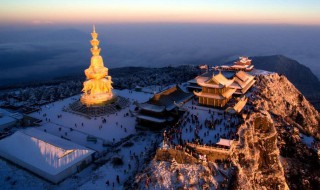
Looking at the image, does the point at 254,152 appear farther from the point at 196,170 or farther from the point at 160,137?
the point at 160,137

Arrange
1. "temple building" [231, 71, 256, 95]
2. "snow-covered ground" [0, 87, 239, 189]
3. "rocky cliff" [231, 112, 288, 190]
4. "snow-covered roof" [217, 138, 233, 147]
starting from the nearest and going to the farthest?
"snow-covered roof" [217, 138, 233, 147] < "snow-covered ground" [0, 87, 239, 189] < "rocky cliff" [231, 112, 288, 190] < "temple building" [231, 71, 256, 95]

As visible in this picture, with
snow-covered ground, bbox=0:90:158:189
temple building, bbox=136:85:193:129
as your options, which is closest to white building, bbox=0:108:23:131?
snow-covered ground, bbox=0:90:158:189

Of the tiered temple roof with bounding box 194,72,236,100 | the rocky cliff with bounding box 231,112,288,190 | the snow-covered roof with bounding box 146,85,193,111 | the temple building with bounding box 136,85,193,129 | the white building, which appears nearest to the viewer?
the rocky cliff with bounding box 231,112,288,190

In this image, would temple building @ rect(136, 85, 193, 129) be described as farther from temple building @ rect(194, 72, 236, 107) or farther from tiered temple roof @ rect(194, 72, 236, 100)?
tiered temple roof @ rect(194, 72, 236, 100)

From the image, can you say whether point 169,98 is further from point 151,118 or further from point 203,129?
point 203,129

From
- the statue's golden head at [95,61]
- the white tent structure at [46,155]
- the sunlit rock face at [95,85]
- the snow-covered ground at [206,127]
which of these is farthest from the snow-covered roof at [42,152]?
the statue's golden head at [95,61]

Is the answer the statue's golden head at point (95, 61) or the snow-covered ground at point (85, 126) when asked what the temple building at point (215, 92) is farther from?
the statue's golden head at point (95, 61)

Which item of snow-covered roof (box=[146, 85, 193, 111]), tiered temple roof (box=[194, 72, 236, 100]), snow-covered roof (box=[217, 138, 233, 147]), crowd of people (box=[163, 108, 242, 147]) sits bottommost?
crowd of people (box=[163, 108, 242, 147])
